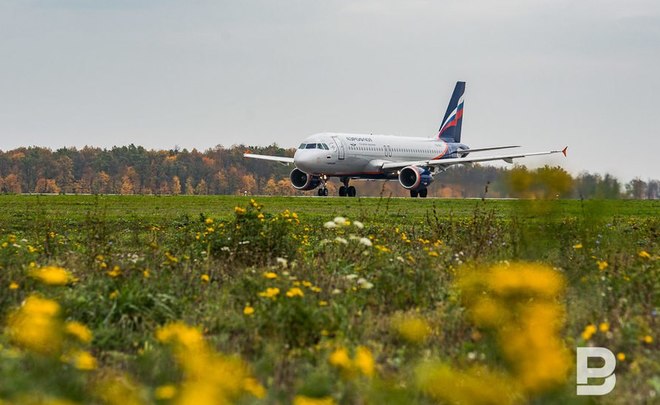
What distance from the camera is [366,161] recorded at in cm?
4838

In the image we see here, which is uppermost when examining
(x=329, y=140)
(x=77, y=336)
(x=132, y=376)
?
(x=329, y=140)

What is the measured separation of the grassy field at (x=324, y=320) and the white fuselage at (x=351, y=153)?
3452 cm

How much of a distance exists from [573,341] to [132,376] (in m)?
2.95

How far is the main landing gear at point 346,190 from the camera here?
162 ft

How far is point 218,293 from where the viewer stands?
25.4ft

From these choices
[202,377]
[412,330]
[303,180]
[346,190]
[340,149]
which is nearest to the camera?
[202,377]

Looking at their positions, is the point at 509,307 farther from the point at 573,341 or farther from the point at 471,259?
the point at 471,259

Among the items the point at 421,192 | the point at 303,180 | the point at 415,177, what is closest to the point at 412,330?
the point at 415,177

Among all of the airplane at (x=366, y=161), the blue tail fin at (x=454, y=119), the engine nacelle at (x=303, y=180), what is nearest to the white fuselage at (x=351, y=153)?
the airplane at (x=366, y=161)

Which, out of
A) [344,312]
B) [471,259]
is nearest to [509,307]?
[344,312]

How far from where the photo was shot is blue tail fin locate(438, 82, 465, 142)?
60062mm
